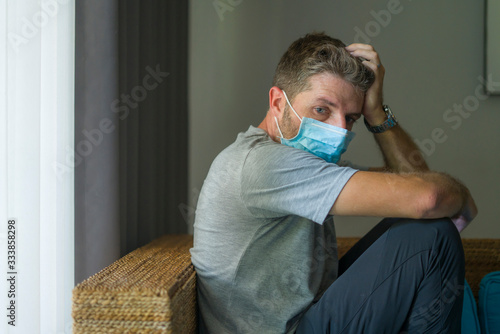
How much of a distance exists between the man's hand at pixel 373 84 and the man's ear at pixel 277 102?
221 millimetres

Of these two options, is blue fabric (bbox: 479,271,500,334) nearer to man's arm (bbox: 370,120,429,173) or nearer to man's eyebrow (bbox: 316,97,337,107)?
man's arm (bbox: 370,120,429,173)

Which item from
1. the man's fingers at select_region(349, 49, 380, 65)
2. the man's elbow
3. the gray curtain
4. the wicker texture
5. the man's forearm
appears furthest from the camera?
the man's forearm

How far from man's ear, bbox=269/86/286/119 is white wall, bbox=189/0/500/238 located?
0.77 metres

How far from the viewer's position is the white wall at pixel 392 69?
74.8 inches

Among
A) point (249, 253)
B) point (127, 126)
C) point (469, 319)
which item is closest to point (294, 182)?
point (249, 253)

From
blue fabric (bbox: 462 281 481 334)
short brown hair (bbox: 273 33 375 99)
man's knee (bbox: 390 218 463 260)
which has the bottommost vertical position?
blue fabric (bbox: 462 281 481 334)

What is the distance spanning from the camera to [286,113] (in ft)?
3.72

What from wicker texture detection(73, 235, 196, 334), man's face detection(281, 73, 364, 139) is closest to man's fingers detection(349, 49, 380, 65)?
man's face detection(281, 73, 364, 139)

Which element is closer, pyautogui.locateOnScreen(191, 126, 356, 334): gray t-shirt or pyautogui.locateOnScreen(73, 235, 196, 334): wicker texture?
pyautogui.locateOnScreen(73, 235, 196, 334): wicker texture

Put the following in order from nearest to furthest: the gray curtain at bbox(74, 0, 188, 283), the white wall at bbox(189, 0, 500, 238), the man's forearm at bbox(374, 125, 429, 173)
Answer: the gray curtain at bbox(74, 0, 188, 283), the man's forearm at bbox(374, 125, 429, 173), the white wall at bbox(189, 0, 500, 238)

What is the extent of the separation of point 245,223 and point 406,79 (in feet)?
4.15

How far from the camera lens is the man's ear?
45.2 inches

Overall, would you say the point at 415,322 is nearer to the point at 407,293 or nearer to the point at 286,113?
Answer: the point at 407,293

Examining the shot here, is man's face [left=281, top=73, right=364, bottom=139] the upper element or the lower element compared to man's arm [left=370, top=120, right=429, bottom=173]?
upper
